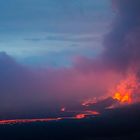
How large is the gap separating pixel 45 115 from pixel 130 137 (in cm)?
5083

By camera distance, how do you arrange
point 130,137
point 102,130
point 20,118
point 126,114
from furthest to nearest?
point 20,118 < point 126,114 < point 102,130 < point 130,137

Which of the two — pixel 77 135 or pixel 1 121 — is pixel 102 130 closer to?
pixel 77 135

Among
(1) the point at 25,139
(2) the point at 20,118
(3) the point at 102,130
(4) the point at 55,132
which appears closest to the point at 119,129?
(3) the point at 102,130

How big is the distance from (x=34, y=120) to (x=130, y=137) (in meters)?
42.9

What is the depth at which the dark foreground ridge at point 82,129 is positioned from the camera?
99062 millimetres

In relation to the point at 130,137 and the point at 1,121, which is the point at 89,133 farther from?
the point at 1,121

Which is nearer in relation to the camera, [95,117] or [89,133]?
[89,133]

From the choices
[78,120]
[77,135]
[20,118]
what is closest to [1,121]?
[20,118]

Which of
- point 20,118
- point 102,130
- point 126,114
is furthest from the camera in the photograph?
point 20,118

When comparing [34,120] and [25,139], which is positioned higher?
[34,120]

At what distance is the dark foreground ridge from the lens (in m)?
99.1

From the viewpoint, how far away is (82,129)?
352ft

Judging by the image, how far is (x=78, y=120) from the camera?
411 feet

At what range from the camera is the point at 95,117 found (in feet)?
415
